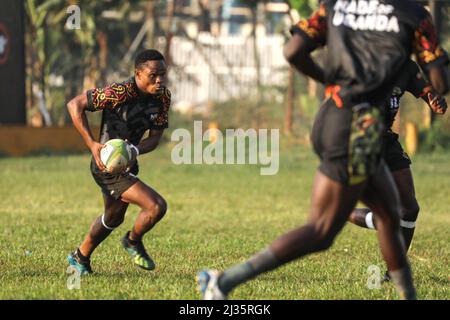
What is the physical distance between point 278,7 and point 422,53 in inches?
1179

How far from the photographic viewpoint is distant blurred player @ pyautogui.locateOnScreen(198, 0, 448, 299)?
6.38 m

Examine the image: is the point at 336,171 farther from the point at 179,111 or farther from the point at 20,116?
the point at 179,111

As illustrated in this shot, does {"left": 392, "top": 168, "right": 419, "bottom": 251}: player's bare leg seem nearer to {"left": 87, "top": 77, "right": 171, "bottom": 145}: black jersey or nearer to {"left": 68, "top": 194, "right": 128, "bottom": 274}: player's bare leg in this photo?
{"left": 87, "top": 77, "right": 171, "bottom": 145}: black jersey

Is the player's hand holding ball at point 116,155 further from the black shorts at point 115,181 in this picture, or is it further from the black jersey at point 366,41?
the black jersey at point 366,41

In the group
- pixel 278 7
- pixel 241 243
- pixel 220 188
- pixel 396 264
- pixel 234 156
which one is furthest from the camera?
pixel 278 7

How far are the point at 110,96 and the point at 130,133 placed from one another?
39 centimetres

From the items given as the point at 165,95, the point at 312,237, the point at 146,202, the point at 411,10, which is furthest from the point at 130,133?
the point at 411,10

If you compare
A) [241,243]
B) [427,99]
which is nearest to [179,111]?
[241,243]

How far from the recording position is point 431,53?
6527 millimetres

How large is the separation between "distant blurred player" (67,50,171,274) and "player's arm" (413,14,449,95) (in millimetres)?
2816

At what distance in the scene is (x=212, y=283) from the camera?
6.42m

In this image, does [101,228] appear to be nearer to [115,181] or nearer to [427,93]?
[115,181]

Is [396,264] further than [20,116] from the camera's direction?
No

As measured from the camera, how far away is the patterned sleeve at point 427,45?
6504mm
